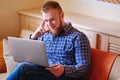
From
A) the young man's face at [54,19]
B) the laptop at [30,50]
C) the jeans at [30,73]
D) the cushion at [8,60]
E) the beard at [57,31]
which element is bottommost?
the cushion at [8,60]

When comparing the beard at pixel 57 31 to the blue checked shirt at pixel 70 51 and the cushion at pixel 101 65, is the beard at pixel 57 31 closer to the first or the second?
the blue checked shirt at pixel 70 51

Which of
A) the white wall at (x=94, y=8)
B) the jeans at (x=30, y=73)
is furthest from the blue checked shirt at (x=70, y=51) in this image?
the white wall at (x=94, y=8)

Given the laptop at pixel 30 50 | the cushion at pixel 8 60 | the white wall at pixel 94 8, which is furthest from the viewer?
the white wall at pixel 94 8

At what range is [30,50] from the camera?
1695 mm

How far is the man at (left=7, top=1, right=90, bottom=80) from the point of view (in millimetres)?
1727

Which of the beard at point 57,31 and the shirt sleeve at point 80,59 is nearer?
the shirt sleeve at point 80,59

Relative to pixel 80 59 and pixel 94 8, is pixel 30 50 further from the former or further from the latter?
pixel 94 8

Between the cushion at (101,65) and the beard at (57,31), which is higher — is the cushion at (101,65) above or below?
below

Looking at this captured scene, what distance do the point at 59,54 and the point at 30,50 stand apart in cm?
37

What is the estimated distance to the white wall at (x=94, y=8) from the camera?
268cm

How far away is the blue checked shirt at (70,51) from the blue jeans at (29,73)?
181 mm

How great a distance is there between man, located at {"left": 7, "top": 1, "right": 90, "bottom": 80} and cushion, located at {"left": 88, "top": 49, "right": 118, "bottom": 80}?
8cm

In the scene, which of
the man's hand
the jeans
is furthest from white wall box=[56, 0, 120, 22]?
the jeans

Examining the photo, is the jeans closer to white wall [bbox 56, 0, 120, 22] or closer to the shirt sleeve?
the shirt sleeve
